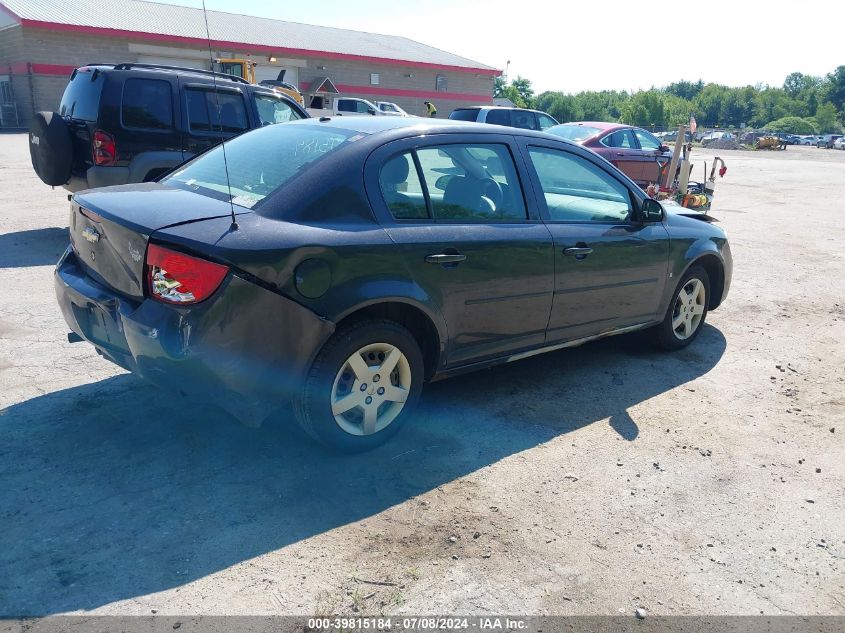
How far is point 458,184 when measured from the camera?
4.09 meters

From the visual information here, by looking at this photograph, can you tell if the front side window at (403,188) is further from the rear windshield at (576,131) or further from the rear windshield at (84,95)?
the rear windshield at (576,131)

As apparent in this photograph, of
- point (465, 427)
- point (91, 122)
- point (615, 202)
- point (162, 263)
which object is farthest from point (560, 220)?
point (91, 122)

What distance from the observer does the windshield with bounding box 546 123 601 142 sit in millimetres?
14648

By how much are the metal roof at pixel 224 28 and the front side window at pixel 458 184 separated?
3140 cm

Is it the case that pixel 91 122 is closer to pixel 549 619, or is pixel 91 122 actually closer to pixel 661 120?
pixel 549 619

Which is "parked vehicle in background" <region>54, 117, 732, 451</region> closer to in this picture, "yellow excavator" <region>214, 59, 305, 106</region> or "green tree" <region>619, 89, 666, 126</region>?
"yellow excavator" <region>214, 59, 305, 106</region>

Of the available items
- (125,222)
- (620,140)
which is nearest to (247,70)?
(620,140)

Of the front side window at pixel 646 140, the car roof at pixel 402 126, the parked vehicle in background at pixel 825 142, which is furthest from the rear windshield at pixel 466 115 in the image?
the parked vehicle in background at pixel 825 142

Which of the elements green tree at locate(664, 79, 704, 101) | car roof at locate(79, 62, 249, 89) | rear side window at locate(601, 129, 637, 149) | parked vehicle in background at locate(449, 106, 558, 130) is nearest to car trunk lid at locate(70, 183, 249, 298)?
car roof at locate(79, 62, 249, 89)

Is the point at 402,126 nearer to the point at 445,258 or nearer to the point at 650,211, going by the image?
the point at 445,258

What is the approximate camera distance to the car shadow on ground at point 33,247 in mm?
7352

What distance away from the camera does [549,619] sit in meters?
2.62

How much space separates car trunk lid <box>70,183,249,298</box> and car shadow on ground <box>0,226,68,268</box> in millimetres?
4076

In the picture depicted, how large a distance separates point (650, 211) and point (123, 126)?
5.91m
